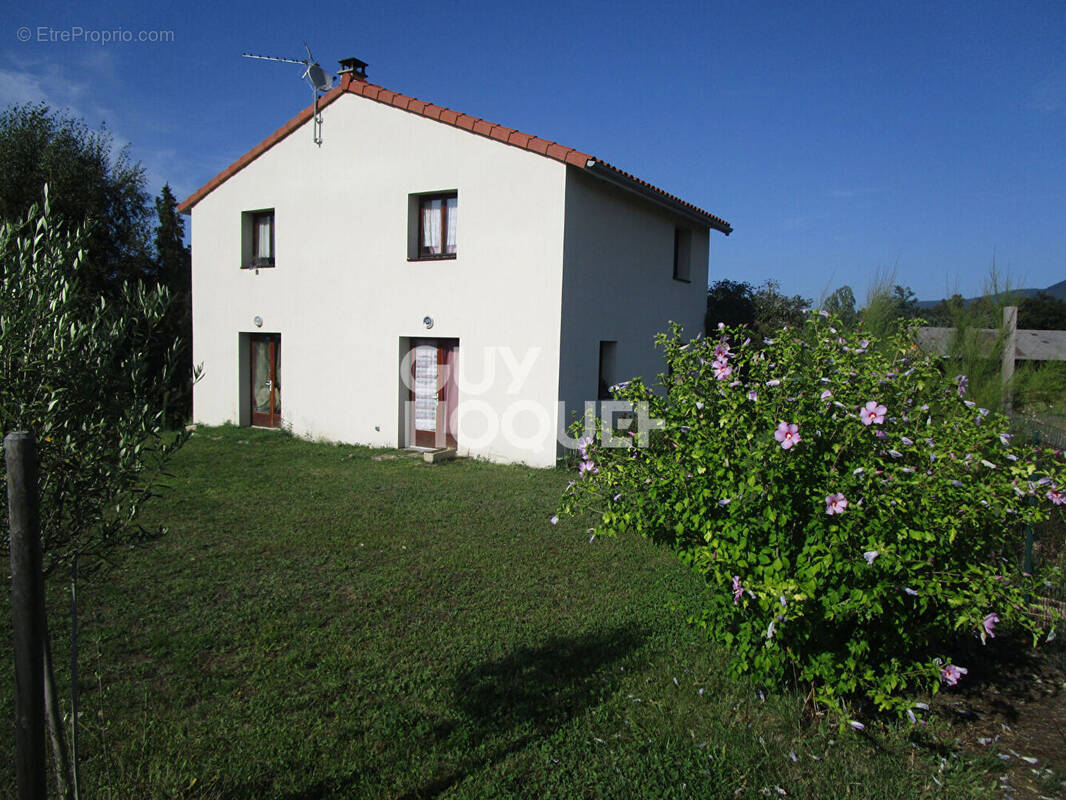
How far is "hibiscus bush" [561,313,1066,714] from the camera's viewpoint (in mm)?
3334

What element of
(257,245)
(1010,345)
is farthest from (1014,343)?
(257,245)

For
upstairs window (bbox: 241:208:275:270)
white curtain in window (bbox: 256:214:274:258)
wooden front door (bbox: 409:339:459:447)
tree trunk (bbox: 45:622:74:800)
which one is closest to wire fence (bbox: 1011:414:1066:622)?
tree trunk (bbox: 45:622:74:800)

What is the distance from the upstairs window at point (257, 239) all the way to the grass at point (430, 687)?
344 inches

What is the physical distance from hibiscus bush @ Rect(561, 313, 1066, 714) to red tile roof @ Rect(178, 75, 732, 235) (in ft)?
24.6

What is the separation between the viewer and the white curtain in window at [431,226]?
1245cm

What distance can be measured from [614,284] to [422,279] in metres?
3.49

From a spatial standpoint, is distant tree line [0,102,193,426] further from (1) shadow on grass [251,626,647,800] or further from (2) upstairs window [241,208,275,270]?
(1) shadow on grass [251,626,647,800]

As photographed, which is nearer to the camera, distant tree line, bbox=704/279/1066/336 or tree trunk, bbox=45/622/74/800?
tree trunk, bbox=45/622/74/800

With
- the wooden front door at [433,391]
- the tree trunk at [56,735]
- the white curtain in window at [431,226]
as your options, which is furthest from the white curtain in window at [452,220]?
the tree trunk at [56,735]

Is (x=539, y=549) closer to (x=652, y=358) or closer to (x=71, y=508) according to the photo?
(x=71, y=508)

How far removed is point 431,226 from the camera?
12.5 meters

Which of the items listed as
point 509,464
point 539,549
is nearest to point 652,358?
point 509,464

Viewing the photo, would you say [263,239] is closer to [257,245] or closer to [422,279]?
[257,245]

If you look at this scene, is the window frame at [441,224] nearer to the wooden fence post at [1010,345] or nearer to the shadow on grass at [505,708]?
the wooden fence post at [1010,345]
